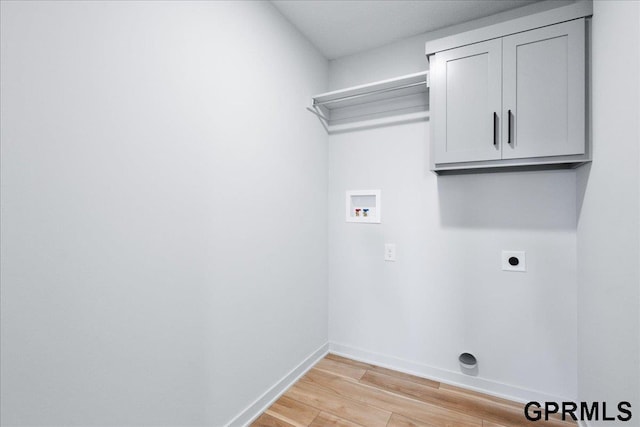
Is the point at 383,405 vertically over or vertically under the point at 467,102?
under

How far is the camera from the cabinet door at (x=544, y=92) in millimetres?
1514

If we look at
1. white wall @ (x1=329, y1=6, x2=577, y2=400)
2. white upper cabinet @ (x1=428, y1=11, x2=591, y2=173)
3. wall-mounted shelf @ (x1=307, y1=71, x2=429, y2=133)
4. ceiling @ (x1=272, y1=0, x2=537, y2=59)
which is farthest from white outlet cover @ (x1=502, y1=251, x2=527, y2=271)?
ceiling @ (x1=272, y1=0, x2=537, y2=59)

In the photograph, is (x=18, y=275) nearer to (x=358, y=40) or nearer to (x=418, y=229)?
(x=418, y=229)

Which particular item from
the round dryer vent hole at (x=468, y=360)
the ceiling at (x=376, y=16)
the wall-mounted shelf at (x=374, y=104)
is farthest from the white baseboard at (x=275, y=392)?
the ceiling at (x=376, y=16)

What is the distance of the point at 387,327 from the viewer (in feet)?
7.63

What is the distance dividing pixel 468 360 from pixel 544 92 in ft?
5.89

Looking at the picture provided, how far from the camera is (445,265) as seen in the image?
2.11 m

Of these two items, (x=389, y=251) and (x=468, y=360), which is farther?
(x=389, y=251)

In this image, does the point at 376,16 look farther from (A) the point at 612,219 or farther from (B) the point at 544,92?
(A) the point at 612,219

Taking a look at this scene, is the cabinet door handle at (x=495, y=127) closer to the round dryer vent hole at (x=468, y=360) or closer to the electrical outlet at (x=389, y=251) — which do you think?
the electrical outlet at (x=389, y=251)

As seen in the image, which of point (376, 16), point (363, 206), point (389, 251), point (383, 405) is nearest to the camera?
point (383, 405)

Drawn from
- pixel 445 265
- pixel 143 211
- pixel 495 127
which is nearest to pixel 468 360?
pixel 445 265

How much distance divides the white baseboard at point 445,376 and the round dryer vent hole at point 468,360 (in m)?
0.10

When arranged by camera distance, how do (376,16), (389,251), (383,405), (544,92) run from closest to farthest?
(544,92) < (383,405) < (376,16) < (389,251)
